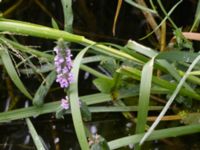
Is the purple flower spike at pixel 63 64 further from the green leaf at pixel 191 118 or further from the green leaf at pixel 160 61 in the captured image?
the green leaf at pixel 191 118

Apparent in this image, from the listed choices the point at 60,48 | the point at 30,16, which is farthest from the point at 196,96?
the point at 30,16

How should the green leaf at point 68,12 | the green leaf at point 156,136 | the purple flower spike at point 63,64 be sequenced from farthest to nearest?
the green leaf at point 68,12
the green leaf at point 156,136
the purple flower spike at point 63,64

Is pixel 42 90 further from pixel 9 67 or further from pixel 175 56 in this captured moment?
pixel 175 56

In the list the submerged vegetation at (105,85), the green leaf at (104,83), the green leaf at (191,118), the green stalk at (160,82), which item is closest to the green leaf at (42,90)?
the submerged vegetation at (105,85)

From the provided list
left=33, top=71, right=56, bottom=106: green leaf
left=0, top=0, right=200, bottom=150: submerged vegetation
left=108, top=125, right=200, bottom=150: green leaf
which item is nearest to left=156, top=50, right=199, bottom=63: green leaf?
left=0, top=0, right=200, bottom=150: submerged vegetation

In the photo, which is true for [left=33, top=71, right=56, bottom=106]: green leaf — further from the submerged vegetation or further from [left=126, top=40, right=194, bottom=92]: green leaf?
[left=126, top=40, right=194, bottom=92]: green leaf

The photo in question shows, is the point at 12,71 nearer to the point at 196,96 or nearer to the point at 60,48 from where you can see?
the point at 60,48

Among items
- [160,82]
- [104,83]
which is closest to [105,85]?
[104,83]
